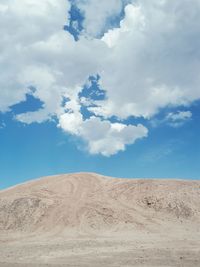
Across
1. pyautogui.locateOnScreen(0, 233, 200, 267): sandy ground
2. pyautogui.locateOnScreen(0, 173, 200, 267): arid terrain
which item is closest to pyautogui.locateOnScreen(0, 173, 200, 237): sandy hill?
pyautogui.locateOnScreen(0, 173, 200, 267): arid terrain

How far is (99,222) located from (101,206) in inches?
145

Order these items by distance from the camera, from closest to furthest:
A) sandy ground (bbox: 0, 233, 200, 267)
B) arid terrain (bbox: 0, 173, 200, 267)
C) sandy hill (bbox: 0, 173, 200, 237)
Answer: sandy ground (bbox: 0, 233, 200, 267) < arid terrain (bbox: 0, 173, 200, 267) < sandy hill (bbox: 0, 173, 200, 237)

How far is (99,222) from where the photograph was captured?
40.1 metres

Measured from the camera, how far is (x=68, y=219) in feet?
135

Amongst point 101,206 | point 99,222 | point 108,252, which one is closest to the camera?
point 108,252

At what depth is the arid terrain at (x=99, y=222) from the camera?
24688mm

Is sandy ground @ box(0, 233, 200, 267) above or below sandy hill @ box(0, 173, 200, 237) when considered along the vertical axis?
below

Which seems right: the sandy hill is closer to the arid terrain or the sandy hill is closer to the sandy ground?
the arid terrain

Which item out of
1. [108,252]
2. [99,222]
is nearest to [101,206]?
[99,222]

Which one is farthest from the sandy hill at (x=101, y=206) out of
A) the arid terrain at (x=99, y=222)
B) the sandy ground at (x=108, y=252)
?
the sandy ground at (x=108, y=252)

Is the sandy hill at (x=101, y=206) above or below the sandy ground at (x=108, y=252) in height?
above

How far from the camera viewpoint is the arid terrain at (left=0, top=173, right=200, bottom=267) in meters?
24.7

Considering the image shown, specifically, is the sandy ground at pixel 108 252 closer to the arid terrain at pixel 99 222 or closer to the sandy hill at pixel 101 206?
the arid terrain at pixel 99 222

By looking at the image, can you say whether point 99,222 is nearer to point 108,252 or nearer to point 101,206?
point 101,206
